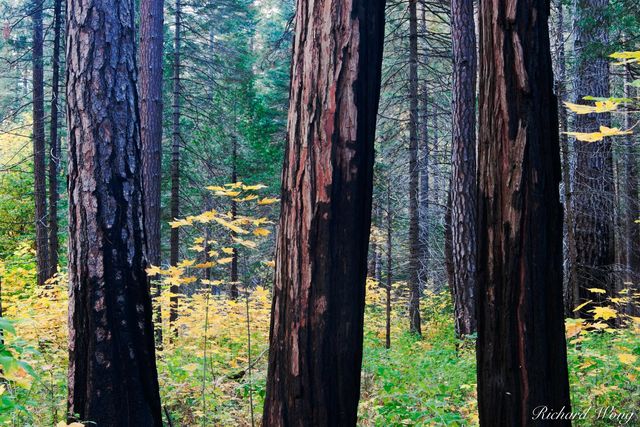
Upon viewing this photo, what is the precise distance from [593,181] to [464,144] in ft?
7.84

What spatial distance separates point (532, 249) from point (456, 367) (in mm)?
4593

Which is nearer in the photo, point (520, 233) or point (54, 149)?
point (520, 233)

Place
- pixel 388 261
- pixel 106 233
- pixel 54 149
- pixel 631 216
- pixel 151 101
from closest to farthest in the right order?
1. pixel 106 233
2. pixel 151 101
3. pixel 388 261
4. pixel 54 149
5. pixel 631 216

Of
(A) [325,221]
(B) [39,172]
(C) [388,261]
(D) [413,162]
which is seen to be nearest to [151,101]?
(D) [413,162]

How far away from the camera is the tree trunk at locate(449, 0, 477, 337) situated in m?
9.11

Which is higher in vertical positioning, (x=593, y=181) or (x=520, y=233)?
(x=593, y=181)

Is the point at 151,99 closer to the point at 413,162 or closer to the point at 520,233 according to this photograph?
the point at 413,162

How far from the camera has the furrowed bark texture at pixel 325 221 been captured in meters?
2.63

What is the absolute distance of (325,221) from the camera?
2.66 m

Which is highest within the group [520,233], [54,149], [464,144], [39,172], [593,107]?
[54,149]

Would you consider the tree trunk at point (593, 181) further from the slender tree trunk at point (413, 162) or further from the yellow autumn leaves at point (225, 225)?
the yellow autumn leaves at point (225, 225)

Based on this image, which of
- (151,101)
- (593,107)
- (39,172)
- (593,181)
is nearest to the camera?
(593,107)

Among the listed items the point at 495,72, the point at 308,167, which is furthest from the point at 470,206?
the point at 308,167

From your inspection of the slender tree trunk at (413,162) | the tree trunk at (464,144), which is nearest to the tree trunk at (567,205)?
the tree trunk at (464,144)
